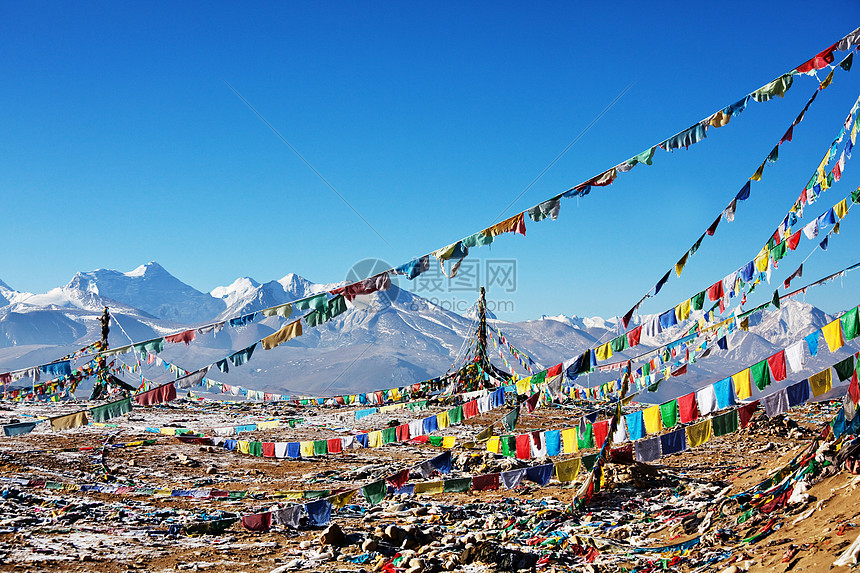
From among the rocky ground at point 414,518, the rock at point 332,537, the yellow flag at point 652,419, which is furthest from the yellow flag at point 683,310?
the rock at point 332,537

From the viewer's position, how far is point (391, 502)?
1226 cm

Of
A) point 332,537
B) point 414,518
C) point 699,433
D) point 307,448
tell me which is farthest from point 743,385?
point 307,448

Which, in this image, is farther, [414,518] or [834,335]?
[414,518]

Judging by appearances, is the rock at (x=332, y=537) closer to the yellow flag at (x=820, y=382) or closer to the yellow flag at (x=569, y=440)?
the yellow flag at (x=569, y=440)

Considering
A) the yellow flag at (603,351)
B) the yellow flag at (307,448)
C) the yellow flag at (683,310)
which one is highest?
the yellow flag at (683,310)

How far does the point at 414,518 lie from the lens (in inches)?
430

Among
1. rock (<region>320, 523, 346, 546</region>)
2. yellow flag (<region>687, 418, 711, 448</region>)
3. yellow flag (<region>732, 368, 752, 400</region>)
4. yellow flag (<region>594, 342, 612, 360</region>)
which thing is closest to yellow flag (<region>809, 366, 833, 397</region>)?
yellow flag (<region>732, 368, 752, 400</region>)

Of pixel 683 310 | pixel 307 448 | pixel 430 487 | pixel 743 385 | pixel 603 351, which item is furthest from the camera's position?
pixel 307 448

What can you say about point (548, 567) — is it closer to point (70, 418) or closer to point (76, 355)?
point (70, 418)

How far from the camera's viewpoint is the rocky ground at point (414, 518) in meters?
7.84

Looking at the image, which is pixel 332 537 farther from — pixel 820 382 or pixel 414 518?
pixel 820 382

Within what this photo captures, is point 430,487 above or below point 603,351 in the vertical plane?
below

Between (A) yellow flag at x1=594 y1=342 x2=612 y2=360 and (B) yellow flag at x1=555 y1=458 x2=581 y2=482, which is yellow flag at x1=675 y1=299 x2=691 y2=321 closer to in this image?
(A) yellow flag at x1=594 y1=342 x2=612 y2=360

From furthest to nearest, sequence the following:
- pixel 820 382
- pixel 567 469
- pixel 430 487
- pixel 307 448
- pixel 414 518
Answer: pixel 307 448, pixel 414 518, pixel 430 487, pixel 567 469, pixel 820 382
